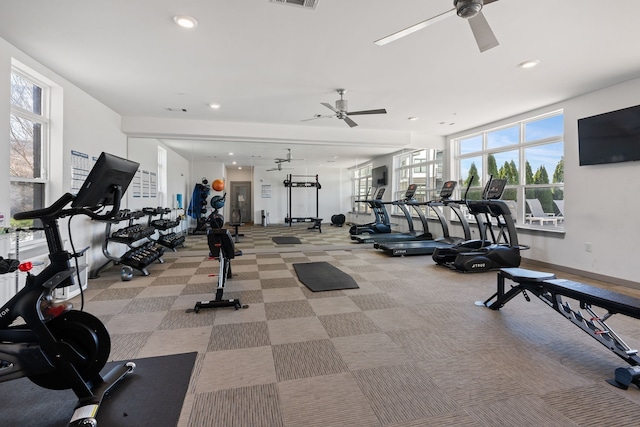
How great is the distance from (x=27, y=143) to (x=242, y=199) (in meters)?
4.53

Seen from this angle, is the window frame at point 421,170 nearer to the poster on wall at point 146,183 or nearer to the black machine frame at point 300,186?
the black machine frame at point 300,186

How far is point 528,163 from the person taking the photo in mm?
5797

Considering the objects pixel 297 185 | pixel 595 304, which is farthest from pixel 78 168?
pixel 595 304

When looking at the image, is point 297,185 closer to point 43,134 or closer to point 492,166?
point 492,166

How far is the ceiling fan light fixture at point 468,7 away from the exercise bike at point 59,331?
2.57 m

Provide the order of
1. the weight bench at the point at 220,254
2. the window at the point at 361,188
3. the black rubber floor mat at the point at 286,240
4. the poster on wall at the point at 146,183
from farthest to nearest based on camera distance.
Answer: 1. the window at the point at 361,188
2. the black rubber floor mat at the point at 286,240
3. the poster on wall at the point at 146,183
4. the weight bench at the point at 220,254

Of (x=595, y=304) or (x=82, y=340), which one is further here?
(x=595, y=304)

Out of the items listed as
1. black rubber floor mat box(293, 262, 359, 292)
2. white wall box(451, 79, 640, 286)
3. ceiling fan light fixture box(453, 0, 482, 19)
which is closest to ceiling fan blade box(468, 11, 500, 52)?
ceiling fan light fixture box(453, 0, 482, 19)

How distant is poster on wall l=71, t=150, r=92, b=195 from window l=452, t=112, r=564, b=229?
728 cm

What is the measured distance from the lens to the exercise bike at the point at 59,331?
5.45ft

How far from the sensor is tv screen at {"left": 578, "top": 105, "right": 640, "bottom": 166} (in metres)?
4.09

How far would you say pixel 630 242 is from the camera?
4.22 meters

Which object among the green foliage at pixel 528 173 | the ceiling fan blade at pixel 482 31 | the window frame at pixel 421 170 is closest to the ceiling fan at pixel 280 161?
the window frame at pixel 421 170

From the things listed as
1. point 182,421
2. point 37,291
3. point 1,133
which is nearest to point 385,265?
point 182,421
